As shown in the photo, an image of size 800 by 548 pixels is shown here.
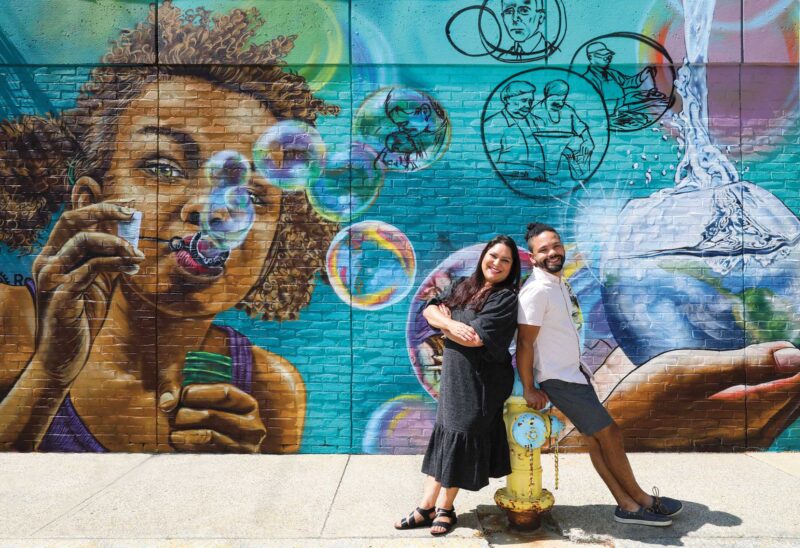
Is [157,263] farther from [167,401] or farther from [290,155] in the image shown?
[290,155]

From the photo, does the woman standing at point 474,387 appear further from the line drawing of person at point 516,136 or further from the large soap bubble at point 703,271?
the large soap bubble at point 703,271

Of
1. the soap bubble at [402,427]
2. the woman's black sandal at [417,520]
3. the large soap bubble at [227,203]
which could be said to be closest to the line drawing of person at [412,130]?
the large soap bubble at [227,203]

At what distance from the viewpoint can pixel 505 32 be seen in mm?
5277

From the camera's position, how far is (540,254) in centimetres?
362

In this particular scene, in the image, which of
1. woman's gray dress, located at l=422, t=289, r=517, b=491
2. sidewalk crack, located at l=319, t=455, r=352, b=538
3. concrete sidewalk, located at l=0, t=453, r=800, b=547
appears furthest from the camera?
sidewalk crack, located at l=319, t=455, r=352, b=538

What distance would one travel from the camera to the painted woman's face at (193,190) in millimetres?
5246

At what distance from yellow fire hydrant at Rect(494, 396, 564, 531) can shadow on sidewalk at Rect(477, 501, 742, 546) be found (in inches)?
4.5

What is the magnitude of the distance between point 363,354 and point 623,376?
216 cm

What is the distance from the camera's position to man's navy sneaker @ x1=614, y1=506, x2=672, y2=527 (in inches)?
144

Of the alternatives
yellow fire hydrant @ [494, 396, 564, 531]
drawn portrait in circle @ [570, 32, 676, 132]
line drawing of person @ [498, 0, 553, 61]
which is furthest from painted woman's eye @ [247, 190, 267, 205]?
drawn portrait in circle @ [570, 32, 676, 132]

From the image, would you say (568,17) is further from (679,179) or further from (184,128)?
(184,128)

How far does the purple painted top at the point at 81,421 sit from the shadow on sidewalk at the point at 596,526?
2.29 meters

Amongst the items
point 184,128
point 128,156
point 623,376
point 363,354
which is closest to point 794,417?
point 623,376

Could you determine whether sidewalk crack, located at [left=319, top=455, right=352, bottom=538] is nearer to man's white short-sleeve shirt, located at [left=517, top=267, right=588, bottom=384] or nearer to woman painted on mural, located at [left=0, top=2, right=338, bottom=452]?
woman painted on mural, located at [left=0, top=2, right=338, bottom=452]
